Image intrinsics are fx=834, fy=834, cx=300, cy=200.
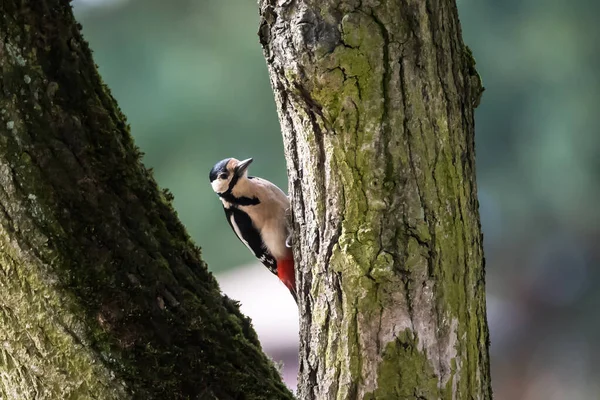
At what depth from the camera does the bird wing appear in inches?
132

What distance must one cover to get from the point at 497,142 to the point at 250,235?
559cm

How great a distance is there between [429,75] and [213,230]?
25.3 ft

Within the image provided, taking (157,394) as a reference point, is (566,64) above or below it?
above

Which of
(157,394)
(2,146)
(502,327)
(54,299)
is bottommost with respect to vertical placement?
(157,394)

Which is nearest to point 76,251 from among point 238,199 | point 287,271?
point 287,271

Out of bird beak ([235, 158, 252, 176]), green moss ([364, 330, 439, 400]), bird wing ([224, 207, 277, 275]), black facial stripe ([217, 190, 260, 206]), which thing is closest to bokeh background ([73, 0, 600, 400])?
bird wing ([224, 207, 277, 275])

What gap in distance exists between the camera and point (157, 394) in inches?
69.8

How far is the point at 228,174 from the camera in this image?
3.35m

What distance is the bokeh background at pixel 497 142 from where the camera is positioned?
8180 mm

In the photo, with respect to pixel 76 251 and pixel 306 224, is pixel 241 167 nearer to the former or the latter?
pixel 306 224

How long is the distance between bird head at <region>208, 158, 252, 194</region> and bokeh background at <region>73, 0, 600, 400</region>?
4856 millimetres

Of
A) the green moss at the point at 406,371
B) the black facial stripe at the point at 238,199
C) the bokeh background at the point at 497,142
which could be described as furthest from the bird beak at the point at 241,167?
Result: the bokeh background at the point at 497,142

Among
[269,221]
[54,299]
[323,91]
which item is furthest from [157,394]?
[269,221]

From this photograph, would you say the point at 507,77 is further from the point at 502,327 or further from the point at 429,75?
the point at 429,75
